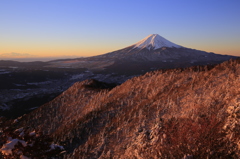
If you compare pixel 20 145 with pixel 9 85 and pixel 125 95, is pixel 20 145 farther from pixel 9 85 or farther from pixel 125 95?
pixel 9 85

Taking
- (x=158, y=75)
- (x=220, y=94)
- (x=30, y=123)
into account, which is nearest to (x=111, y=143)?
(x=220, y=94)

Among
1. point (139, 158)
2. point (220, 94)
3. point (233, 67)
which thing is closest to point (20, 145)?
point (139, 158)

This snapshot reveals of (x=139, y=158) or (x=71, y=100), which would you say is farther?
(x=71, y=100)

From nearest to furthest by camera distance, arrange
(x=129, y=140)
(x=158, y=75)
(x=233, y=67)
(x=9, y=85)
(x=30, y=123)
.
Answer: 1. (x=129, y=140)
2. (x=233, y=67)
3. (x=158, y=75)
4. (x=30, y=123)
5. (x=9, y=85)

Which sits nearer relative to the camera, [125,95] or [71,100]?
[125,95]

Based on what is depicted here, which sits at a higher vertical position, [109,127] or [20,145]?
[20,145]

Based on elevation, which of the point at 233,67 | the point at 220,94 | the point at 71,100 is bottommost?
the point at 71,100

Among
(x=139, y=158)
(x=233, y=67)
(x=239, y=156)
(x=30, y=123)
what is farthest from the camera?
(x=30, y=123)

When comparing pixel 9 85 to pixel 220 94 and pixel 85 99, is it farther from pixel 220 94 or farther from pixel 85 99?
pixel 220 94

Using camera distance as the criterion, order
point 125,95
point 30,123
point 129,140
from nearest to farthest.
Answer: point 129,140 → point 125,95 → point 30,123
